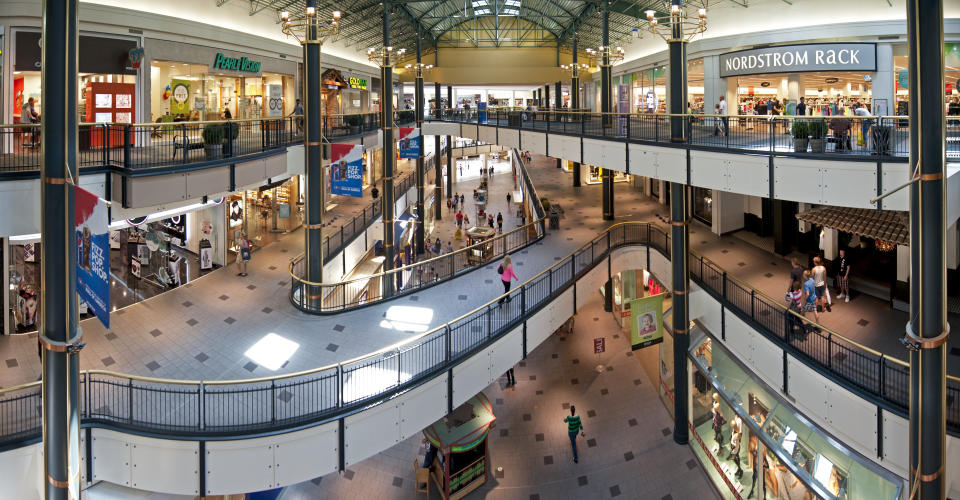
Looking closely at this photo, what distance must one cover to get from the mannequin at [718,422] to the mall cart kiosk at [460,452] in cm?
710

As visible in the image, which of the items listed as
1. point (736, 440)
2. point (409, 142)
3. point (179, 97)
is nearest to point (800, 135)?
point (736, 440)

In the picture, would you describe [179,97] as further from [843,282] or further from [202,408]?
[843,282]

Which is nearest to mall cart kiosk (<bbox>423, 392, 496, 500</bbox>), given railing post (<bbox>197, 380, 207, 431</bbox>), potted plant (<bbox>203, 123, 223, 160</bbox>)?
railing post (<bbox>197, 380, 207, 431</bbox>)

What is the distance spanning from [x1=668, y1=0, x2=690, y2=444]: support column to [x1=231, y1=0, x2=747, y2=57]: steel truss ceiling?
11477 mm

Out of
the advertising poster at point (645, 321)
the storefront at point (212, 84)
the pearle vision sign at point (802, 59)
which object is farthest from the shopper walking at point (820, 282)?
the storefront at point (212, 84)

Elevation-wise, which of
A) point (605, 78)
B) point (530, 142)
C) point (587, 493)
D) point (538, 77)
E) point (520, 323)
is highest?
point (538, 77)

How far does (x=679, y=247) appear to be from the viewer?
1623cm

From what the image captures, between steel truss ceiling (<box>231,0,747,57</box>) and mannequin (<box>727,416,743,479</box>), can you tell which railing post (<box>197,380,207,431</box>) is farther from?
steel truss ceiling (<box>231,0,747,57</box>)

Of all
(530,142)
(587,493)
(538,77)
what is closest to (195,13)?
(530,142)

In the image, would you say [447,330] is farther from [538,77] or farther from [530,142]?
[538,77]

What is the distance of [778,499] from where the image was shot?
44.1 ft

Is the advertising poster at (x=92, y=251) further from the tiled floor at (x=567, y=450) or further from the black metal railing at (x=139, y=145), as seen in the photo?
the tiled floor at (x=567, y=450)

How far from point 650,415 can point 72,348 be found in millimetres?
17265

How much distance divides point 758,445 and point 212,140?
54.0 feet
